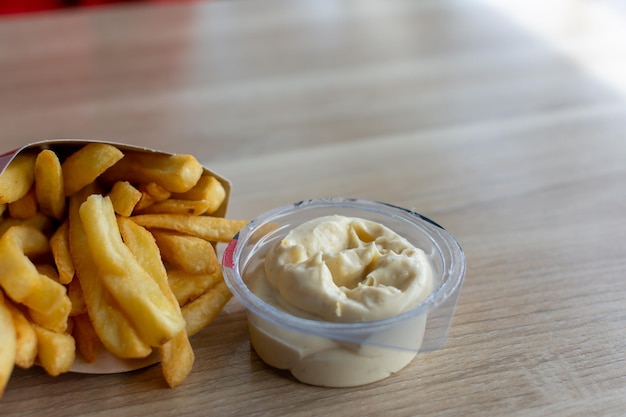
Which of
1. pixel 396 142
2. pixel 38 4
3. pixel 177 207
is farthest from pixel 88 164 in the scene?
pixel 38 4

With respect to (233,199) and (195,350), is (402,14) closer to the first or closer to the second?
(233,199)

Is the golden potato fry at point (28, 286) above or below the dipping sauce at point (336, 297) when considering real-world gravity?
above

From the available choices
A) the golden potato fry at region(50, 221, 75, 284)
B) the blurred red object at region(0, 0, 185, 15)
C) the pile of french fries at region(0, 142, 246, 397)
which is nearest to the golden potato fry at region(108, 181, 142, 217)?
the pile of french fries at region(0, 142, 246, 397)

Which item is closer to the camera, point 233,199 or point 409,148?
point 233,199

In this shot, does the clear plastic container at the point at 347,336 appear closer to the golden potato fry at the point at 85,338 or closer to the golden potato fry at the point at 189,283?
the golden potato fry at the point at 189,283

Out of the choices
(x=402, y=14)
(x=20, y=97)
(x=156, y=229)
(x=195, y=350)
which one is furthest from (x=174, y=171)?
(x=402, y=14)

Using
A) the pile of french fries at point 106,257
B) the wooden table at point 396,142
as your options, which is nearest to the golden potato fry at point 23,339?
the pile of french fries at point 106,257
